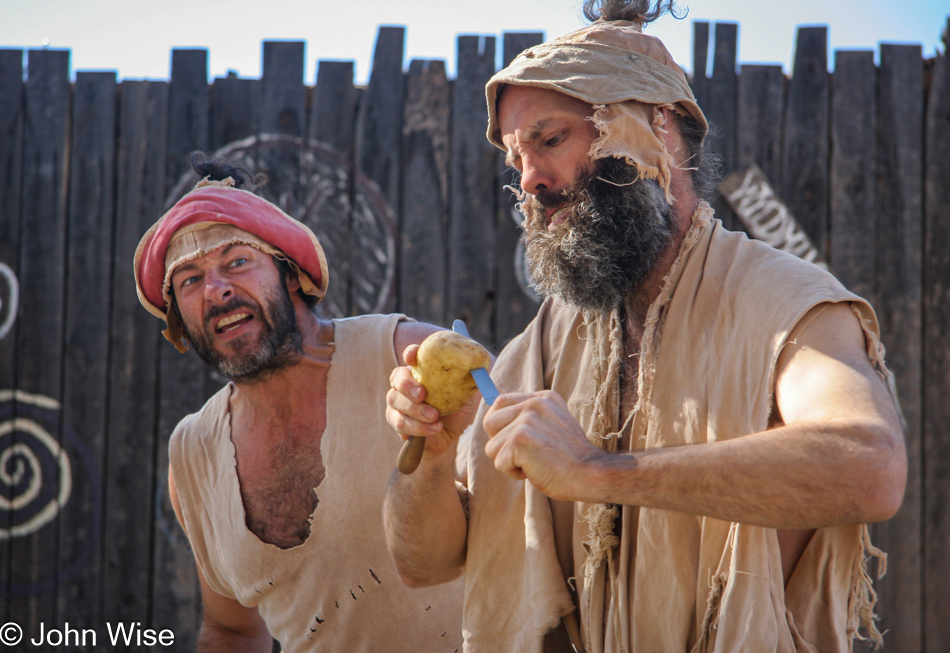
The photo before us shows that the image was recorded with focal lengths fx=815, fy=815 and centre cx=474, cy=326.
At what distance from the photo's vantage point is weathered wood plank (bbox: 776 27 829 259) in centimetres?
386

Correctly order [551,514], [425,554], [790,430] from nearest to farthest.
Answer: [790,430] < [551,514] < [425,554]

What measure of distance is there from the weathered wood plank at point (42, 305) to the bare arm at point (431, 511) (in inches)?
100

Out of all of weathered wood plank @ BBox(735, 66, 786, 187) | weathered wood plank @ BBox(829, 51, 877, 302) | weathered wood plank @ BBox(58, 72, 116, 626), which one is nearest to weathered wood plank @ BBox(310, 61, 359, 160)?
weathered wood plank @ BBox(58, 72, 116, 626)

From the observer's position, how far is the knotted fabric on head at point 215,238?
297cm

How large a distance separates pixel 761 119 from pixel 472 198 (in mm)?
1425

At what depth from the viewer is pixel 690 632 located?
1.68 meters

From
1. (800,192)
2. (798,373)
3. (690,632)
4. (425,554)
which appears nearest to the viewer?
(798,373)

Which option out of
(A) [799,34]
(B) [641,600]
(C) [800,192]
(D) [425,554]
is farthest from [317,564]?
Answer: (A) [799,34]

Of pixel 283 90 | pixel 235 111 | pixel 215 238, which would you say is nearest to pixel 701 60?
pixel 283 90

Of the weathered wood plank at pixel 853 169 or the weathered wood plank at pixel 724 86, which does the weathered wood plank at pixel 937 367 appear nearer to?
the weathered wood plank at pixel 853 169

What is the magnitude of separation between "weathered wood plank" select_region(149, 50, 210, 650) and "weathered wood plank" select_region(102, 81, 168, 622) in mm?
38

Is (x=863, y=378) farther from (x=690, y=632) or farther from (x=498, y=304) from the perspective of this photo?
(x=498, y=304)

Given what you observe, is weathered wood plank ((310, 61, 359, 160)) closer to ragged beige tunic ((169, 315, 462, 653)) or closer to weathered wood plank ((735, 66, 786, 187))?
ragged beige tunic ((169, 315, 462, 653))

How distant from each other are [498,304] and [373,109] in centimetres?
113
